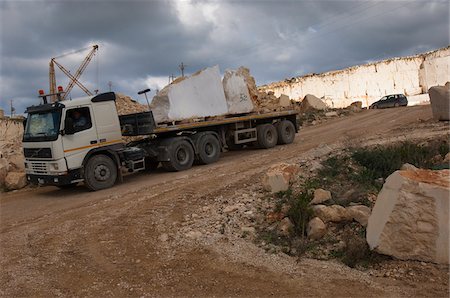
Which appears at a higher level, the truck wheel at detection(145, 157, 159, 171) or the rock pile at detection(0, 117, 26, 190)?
the rock pile at detection(0, 117, 26, 190)

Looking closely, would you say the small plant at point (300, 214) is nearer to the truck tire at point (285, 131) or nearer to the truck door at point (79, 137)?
the truck door at point (79, 137)

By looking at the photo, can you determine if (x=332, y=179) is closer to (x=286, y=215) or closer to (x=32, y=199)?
(x=286, y=215)

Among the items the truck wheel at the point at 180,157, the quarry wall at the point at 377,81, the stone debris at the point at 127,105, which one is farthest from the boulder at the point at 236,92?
the quarry wall at the point at 377,81

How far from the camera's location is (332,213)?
21.6 ft

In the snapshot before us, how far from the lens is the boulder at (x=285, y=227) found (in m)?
6.55

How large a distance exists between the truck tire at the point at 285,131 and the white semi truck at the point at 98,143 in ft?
12.6

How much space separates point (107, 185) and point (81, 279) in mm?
6227

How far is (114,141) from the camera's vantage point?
38.7 feet

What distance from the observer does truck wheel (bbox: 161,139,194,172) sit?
42.6 feet

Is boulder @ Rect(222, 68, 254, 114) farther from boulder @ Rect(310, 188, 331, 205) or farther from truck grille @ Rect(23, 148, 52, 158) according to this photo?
boulder @ Rect(310, 188, 331, 205)

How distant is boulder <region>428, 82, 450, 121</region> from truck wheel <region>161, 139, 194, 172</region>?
1041 cm

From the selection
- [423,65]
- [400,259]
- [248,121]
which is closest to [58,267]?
[400,259]

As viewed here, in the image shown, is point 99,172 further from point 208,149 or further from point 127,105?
point 127,105

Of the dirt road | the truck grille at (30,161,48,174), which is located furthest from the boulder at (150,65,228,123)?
the truck grille at (30,161,48,174)
